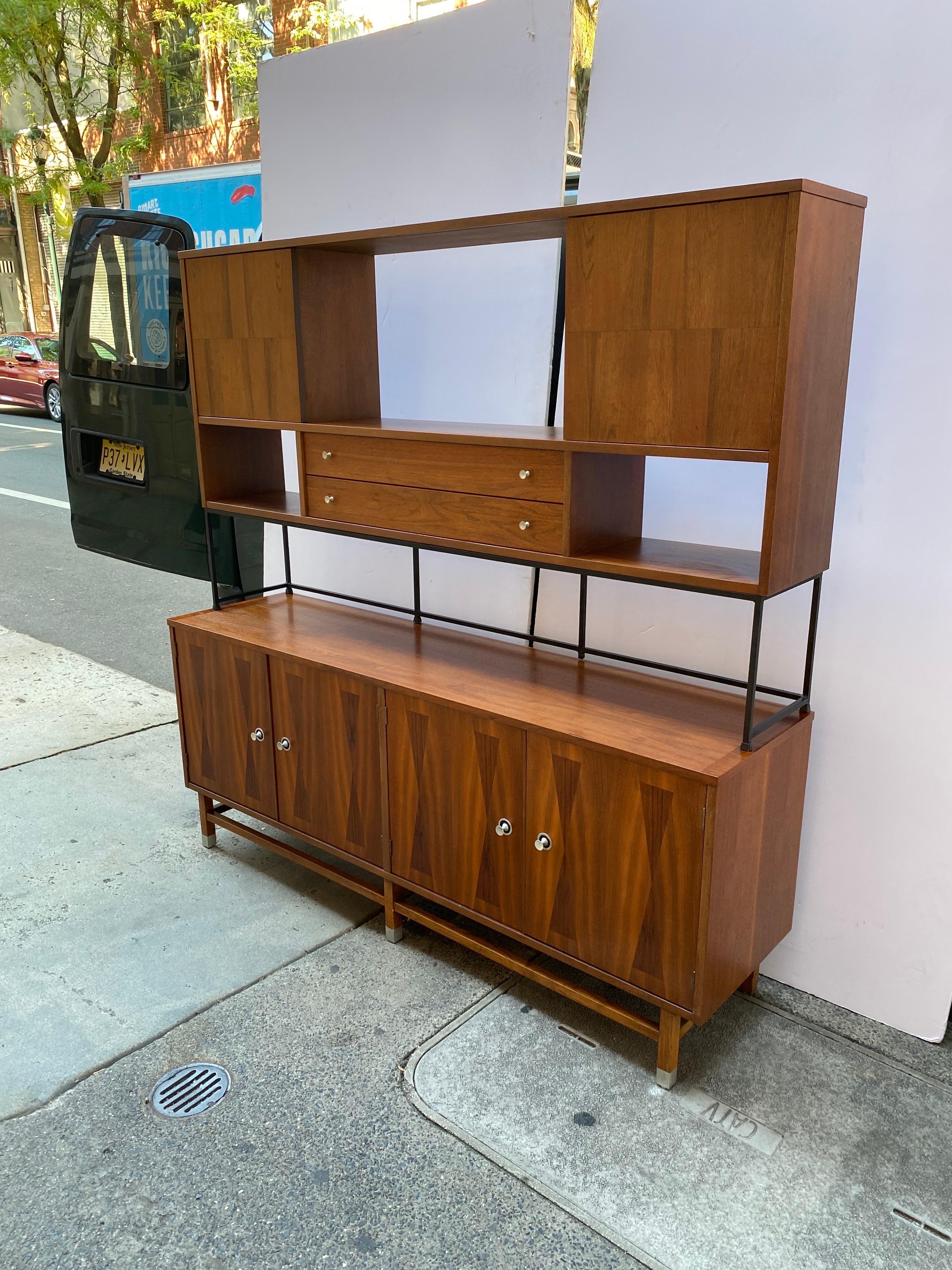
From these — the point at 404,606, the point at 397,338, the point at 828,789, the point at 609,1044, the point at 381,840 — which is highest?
the point at 397,338

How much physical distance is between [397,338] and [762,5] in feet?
5.07

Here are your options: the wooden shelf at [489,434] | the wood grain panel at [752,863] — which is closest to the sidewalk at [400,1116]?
the wood grain panel at [752,863]

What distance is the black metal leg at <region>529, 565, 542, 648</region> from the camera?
3102mm

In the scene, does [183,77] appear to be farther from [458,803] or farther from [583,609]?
[458,803]

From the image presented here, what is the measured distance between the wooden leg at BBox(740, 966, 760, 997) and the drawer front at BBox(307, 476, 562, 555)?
4.54ft

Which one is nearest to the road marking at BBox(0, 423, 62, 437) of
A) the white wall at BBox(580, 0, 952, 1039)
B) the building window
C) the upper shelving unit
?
the building window

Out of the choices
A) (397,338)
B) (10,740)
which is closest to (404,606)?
(397,338)

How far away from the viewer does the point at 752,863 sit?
233cm

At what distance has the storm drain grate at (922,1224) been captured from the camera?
1.93 m

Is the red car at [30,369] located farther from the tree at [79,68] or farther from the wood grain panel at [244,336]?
the wood grain panel at [244,336]

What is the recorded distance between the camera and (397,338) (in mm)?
3385

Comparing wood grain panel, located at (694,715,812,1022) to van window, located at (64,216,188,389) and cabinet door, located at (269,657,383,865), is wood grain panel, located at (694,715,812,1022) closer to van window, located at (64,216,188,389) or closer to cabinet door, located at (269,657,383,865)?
cabinet door, located at (269,657,383,865)

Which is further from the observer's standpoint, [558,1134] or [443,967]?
[443,967]

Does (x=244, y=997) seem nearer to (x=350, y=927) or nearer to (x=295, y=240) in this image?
(x=350, y=927)
